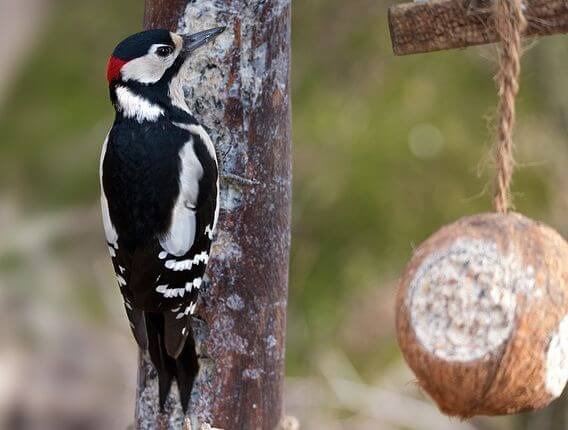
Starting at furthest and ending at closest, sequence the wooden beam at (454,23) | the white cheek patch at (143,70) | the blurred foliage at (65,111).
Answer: the blurred foliage at (65,111) < the white cheek patch at (143,70) < the wooden beam at (454,23)

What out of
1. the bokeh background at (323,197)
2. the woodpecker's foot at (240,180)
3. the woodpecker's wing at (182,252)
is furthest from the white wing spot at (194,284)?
the bokeh background at (323,197)

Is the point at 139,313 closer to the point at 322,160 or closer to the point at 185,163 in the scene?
the point at 185,163

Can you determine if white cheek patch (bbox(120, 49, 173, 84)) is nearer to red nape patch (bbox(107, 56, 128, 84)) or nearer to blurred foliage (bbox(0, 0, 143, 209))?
red nape patch (bbox(107, 56, 128, 84))

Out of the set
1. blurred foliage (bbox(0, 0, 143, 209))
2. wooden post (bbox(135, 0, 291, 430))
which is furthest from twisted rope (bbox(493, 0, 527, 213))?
blurred foliage (bbox(0, 0, 143, 209))

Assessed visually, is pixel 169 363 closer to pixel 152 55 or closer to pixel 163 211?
pixel 163 211

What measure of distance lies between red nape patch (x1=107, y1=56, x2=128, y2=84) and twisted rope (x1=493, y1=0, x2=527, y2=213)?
81 centimetres

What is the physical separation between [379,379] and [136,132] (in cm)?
261

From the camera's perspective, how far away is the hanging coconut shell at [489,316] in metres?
1.69

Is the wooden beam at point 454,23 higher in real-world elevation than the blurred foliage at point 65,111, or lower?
lower

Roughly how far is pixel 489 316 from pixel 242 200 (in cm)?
63

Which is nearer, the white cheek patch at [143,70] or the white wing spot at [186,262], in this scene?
the white wing spot at [186,262]

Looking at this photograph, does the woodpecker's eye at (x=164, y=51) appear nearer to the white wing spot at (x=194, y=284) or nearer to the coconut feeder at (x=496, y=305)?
the white wing spot at (x=194, y=284)

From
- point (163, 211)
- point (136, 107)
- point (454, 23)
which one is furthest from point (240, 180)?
point (454, 23)

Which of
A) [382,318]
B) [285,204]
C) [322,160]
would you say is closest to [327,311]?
[322,160]
